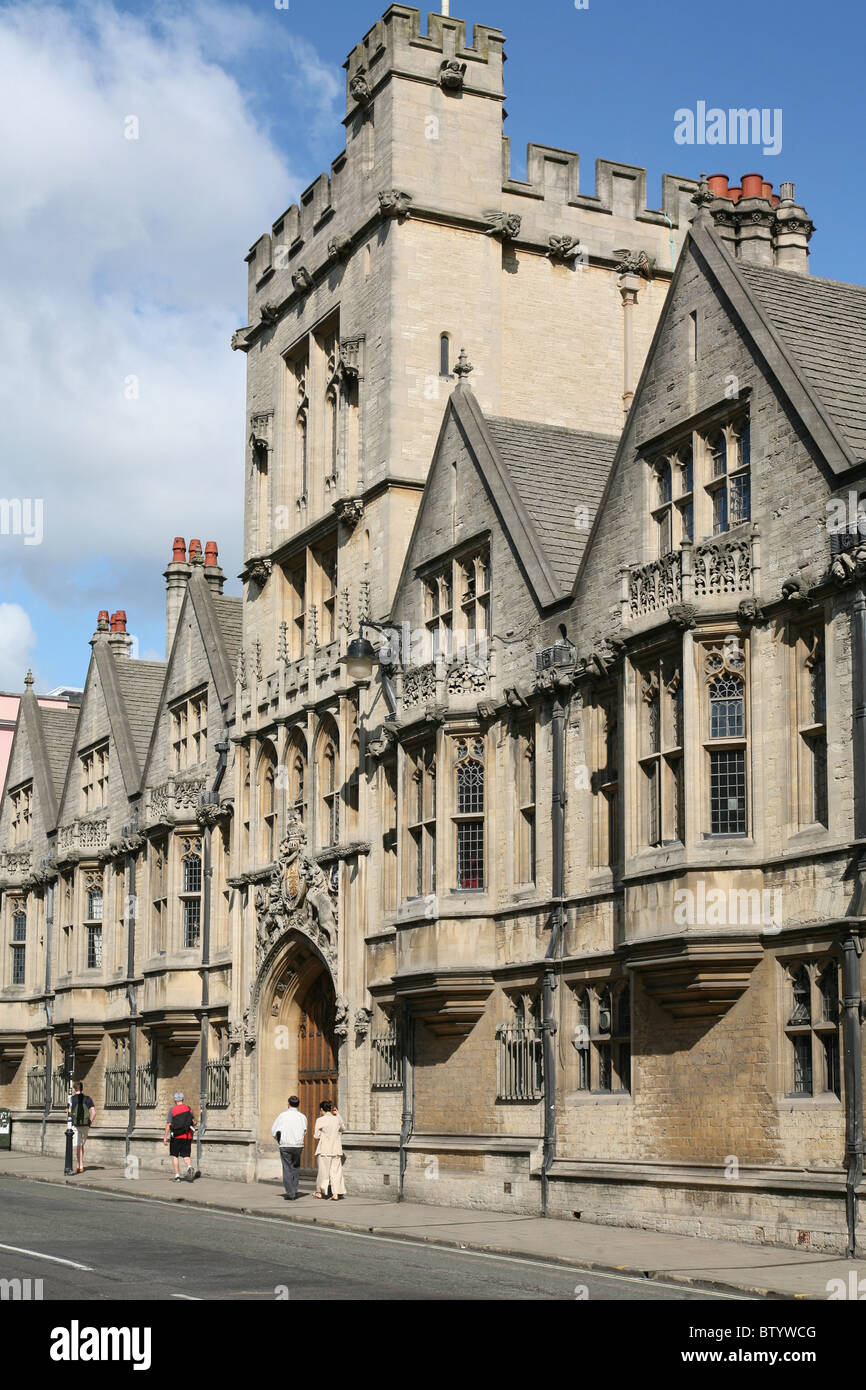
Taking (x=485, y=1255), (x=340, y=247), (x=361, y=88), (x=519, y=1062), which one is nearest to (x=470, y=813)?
(x=519, y=1062)

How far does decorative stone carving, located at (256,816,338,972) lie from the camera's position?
111 ft

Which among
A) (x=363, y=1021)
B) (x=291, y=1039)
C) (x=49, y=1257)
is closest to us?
(x=49, y=1257)

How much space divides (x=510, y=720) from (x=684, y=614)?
240 inches

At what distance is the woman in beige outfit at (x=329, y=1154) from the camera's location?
28.8 metres

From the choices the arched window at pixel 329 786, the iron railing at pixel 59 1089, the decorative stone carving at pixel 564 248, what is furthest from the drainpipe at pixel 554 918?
the iron railing at pixel 59 1089

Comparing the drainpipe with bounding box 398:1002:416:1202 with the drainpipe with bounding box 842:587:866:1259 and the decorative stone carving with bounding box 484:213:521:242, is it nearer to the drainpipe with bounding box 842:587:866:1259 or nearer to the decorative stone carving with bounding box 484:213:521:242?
the drainpipe with bounding box 842:587:866:1259

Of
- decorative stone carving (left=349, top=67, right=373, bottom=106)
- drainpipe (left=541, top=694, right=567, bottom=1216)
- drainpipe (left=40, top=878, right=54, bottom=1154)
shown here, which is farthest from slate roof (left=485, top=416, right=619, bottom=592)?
drainpipe (left=40, top=878, right=54, bottom=1154)

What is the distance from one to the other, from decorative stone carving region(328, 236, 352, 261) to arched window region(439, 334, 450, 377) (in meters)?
3.09

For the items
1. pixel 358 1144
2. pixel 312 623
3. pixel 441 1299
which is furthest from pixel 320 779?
pixel 441 1299

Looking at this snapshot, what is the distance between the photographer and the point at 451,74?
34.4 meters

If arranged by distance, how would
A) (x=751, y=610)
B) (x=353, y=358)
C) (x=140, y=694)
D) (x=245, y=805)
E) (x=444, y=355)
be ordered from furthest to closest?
(x=140, y=694)
(x=245, y=805)
(x=353, y=358)
(x=444, y=355)
(x=751, y=610)

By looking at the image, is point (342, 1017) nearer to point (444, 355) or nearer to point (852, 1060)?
point (444, 355)

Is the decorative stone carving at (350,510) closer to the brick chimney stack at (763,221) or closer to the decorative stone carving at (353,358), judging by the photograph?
the decorative stone carving at (353,358)
